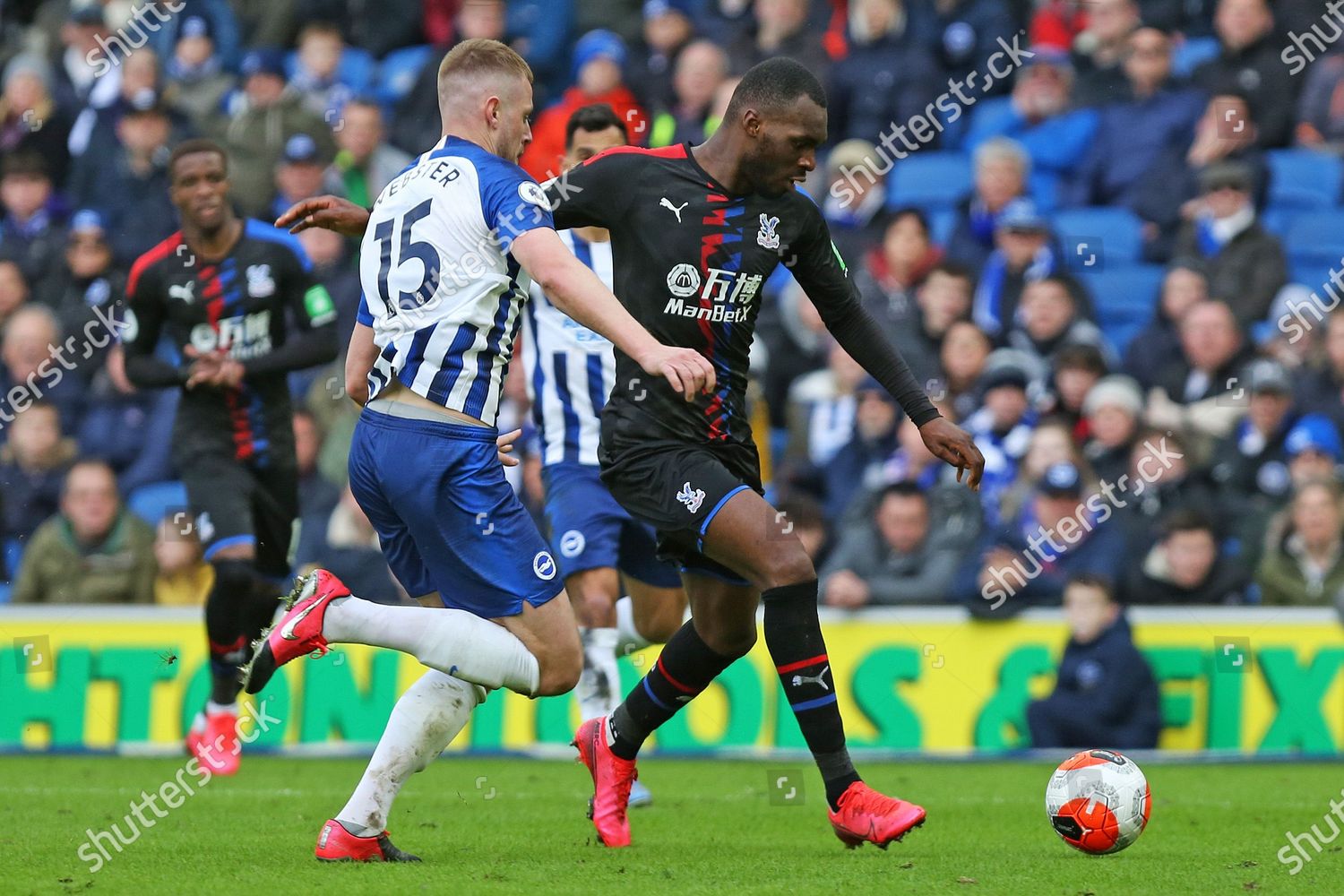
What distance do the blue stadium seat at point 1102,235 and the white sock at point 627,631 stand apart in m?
5.73

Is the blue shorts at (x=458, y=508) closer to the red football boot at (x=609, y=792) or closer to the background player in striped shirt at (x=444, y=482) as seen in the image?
the background player in striped shirt at (x=444, y=482)

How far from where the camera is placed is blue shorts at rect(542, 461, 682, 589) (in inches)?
320

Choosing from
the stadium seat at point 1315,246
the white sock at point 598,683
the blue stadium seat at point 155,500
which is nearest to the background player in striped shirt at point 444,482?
the white sock at point 598,683

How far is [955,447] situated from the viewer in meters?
6.13

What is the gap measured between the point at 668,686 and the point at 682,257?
1.51 meters

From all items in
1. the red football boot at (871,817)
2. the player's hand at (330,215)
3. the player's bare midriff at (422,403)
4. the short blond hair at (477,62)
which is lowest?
the red football boot at (871,817)

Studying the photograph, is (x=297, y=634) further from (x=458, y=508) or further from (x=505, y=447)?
(x=505, y=447)

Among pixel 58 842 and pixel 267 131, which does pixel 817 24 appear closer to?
pixel 267 131

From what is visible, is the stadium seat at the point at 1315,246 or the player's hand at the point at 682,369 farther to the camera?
the stadium seat at the point at 1315,246

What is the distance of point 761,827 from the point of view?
7.18m

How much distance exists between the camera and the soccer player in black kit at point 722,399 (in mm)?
5879

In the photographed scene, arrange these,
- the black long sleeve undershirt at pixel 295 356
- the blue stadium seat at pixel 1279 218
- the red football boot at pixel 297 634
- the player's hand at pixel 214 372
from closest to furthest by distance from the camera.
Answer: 1. the red football boot at pixel 297 634
2. the player's hand at pixel 214 372
3. the black long sleeve undershirt at pixel 295 356
4. the blue stadium seat at pixel 1279 218

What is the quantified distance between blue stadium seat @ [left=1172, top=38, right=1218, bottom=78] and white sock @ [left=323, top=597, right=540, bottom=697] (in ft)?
31.8

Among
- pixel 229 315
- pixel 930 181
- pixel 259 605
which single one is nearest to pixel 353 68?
pixel 930 181
